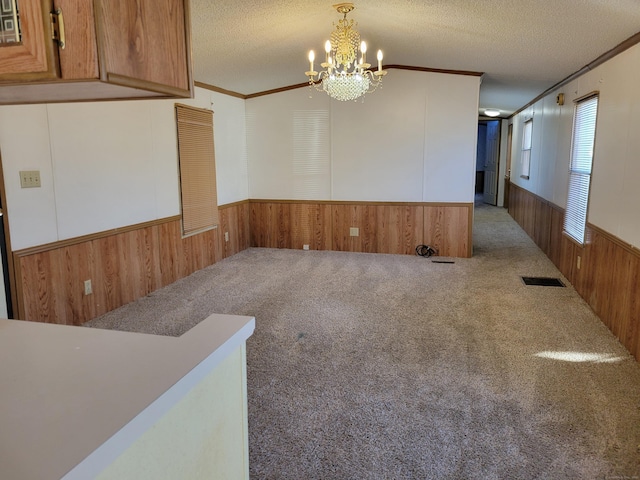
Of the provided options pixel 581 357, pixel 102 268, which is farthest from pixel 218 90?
pixel 581 357

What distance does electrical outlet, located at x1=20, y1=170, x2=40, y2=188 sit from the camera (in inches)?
125

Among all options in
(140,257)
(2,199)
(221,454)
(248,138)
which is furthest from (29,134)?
(248,138)

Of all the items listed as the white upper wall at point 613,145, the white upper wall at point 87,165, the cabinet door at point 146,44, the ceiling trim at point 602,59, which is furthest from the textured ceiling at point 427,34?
the cabinet door at point 146,44

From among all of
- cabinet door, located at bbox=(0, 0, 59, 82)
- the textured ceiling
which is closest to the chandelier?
the textured ceiling

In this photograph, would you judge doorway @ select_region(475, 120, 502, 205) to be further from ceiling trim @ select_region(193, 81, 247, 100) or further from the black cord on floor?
ceiling trim @ select_region(193, 81, 247, 100)

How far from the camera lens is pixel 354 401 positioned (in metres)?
2.55

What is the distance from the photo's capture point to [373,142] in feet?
20.0

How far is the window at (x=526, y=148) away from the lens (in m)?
7.75

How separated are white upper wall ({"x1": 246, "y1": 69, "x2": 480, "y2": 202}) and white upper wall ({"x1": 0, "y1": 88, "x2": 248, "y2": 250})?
140 cm

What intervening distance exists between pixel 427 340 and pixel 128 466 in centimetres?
275

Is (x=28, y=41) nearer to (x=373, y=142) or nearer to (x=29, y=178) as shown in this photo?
(x=29, y=178)

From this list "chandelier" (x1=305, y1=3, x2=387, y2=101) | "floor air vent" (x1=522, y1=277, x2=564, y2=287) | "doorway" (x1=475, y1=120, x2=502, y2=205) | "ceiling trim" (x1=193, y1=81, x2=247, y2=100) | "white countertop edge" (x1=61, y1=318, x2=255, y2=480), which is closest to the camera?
"white countertop edge" (x1=61, y1=318, x2=255, y2=480)

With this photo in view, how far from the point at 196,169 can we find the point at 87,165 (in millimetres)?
1608

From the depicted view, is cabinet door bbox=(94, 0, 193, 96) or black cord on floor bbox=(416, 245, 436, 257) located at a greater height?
cabinet door bbox=(94, 0, 193, 96)
